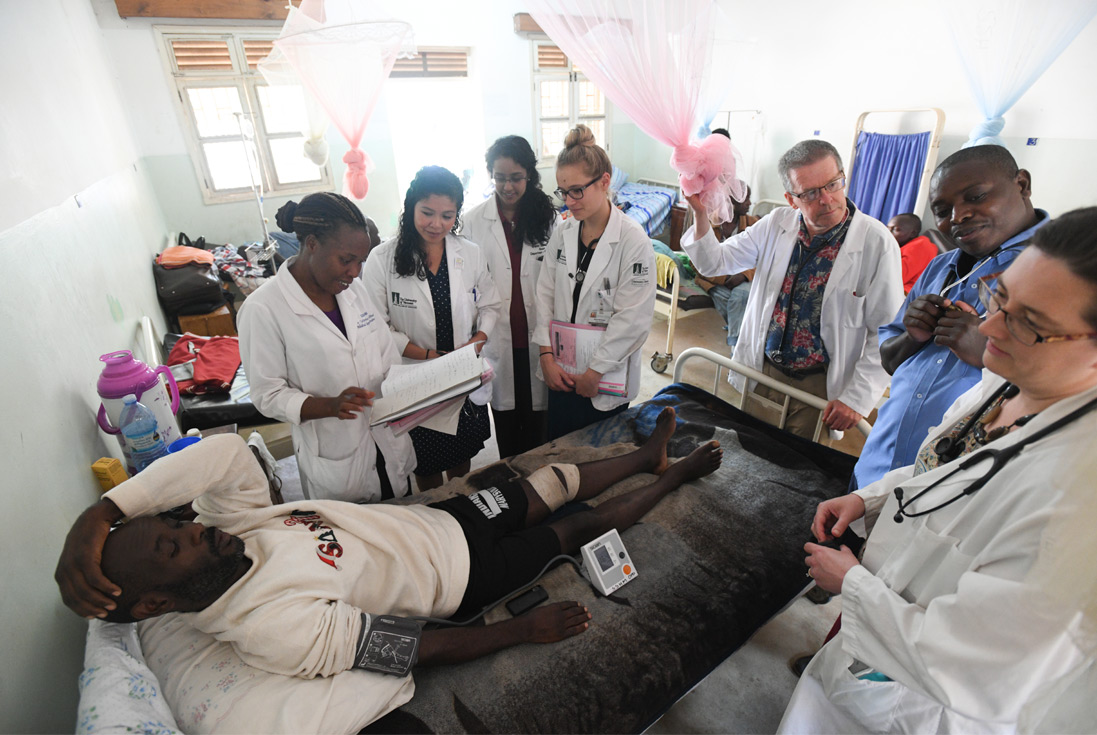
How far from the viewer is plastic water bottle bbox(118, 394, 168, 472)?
1.72 meters

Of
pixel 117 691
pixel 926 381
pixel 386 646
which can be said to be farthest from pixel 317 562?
pixel 926 381

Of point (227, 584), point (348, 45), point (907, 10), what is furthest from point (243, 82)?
point (907, 10)

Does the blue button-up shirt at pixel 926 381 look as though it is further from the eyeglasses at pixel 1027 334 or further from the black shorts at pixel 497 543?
the black shorts at pixel 497 543

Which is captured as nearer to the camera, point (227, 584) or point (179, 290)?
point (227, 584)

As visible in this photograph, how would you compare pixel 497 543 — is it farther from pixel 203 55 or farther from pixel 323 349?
pixel 203 55

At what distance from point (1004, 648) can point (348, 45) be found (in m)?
4.20

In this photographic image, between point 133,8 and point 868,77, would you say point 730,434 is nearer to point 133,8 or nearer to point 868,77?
point 868,77

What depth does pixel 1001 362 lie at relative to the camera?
89 centimetres

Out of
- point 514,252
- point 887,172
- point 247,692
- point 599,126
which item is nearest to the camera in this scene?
point 247,692

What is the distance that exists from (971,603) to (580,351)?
1542 millimetres

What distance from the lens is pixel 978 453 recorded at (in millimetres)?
930

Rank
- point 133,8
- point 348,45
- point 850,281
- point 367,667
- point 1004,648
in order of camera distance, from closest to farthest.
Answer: point 1004,648
point 367,667
point 850,281
point 348,45
point 133,8

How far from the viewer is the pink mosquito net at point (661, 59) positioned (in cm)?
203

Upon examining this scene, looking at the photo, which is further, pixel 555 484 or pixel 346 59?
pixel 346 59
